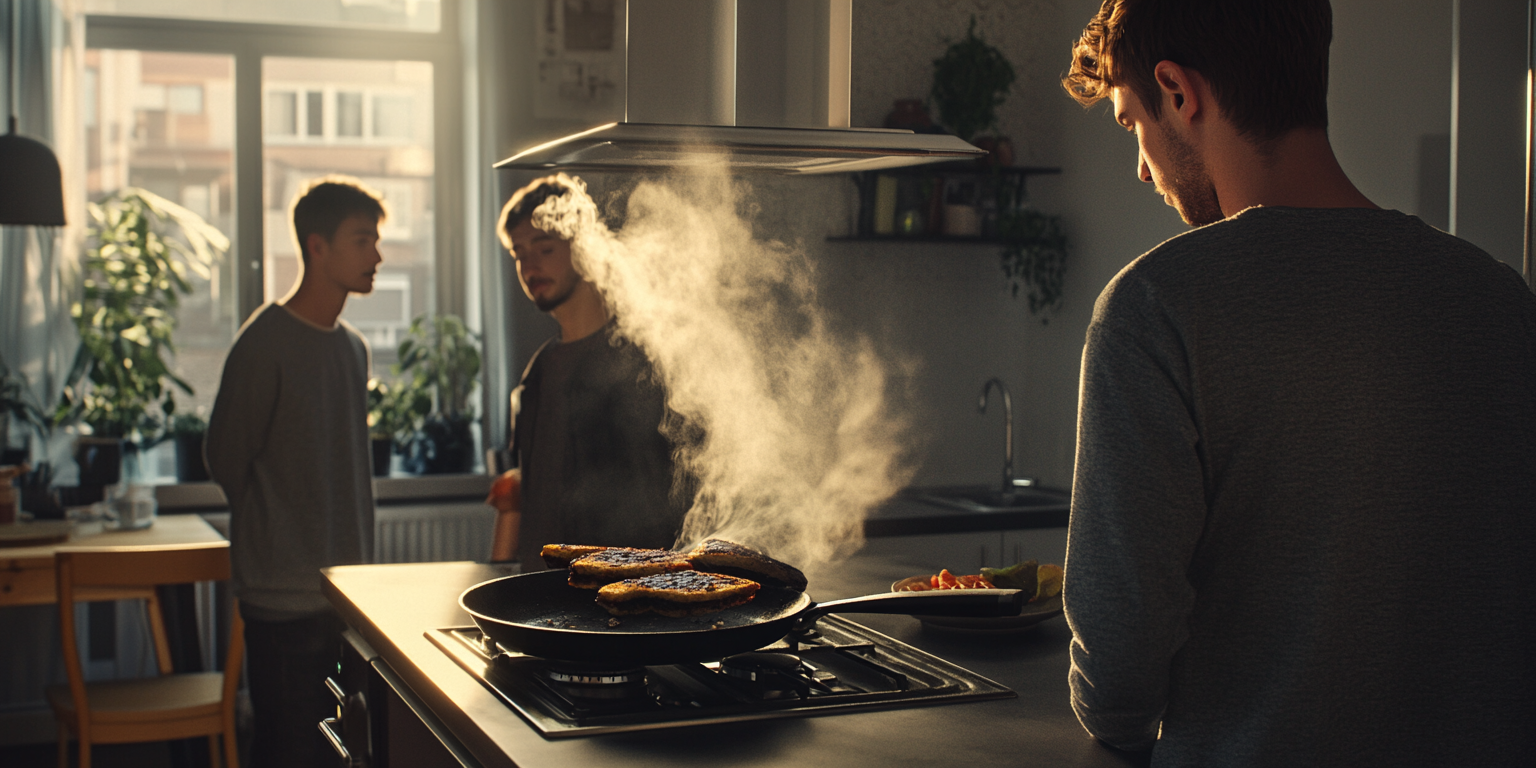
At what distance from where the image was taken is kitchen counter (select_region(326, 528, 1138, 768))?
1.16 meters

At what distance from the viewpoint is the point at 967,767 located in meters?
1.13

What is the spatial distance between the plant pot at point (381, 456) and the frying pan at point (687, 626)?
9.83 ft

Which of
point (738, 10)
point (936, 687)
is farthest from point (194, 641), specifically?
point (936, 687)

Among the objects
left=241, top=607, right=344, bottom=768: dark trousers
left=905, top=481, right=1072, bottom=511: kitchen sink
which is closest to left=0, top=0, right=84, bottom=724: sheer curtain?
left=241, top=607, right=344, bottom=768: dark trousers

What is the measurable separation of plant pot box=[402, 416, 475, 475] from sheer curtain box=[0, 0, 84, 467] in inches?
44.3

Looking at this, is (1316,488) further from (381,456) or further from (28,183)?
(381,456)

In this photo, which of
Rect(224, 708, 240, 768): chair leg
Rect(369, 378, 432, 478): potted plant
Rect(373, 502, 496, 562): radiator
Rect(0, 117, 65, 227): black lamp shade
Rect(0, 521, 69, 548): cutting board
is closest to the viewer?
Rect(224, 708, 240, 768): chair leg

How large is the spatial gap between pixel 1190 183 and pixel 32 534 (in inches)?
130

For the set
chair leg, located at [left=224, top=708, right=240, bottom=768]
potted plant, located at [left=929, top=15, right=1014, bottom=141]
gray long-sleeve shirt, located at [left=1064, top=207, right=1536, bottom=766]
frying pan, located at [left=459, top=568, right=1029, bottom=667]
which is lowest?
chair leg, located at [left=224, top=708, right=240, bottom=768]

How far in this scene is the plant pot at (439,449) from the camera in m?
4.53

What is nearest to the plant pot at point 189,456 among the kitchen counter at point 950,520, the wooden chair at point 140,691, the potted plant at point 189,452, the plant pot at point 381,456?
the potted plant at point 189,452

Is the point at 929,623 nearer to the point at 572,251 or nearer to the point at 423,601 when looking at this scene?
the point at 423,601

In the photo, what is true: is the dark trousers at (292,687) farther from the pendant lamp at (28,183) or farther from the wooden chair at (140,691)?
the pendant lamp at (28,183)

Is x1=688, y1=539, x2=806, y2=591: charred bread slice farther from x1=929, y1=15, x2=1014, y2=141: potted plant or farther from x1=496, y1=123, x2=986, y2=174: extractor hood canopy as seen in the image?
x1=929, y1=15, x2=1014, y2=141: potted plant
